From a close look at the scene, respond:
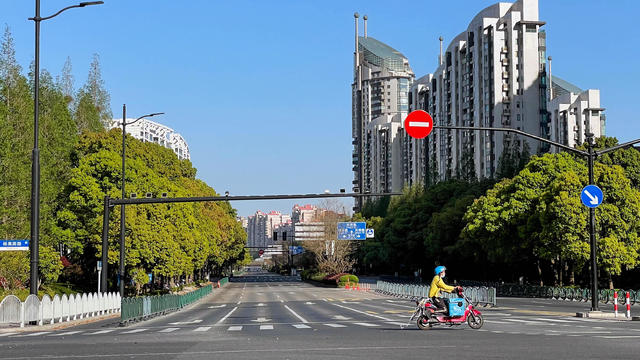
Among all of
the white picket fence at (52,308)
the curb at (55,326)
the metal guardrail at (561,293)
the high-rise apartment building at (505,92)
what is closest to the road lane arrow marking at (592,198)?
the curb at (55,326)

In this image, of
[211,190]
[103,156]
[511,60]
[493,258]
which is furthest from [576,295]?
[511,60]

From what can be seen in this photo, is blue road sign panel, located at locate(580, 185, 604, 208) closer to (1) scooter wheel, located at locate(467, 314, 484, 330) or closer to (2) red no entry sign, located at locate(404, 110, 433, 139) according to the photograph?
(2) red no entry sign, located at locate(404, 110, 433, 139)

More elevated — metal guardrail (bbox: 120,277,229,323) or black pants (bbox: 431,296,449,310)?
black pants (bbox: 431,296,449,310)

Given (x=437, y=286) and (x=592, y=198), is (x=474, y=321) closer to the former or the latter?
(x=437, y=286)

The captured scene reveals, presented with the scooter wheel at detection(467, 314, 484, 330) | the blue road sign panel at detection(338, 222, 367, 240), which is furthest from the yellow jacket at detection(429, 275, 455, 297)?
the blue road sign panel at detection(338, 222, 367, 240)

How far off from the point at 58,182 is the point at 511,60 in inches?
3519

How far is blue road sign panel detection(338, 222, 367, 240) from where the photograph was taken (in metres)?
113

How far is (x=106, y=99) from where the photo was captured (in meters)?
108

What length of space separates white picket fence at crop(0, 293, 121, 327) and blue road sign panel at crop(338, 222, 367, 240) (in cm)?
6737

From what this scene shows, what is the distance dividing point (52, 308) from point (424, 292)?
3515 cm

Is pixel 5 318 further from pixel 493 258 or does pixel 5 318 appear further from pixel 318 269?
pixel 318 269

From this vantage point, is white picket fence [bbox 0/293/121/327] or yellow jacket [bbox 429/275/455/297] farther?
white picket fence [bbox 0/293/121/327]

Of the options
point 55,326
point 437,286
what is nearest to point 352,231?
point 55,326

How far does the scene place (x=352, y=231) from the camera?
113250 millimetres
